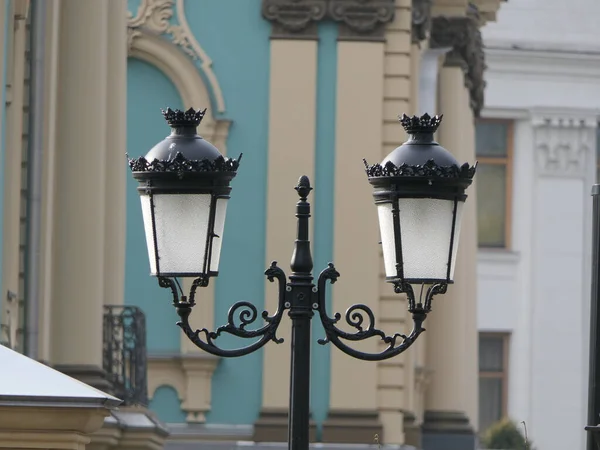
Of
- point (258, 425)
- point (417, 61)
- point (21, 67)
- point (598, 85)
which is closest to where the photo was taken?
point (21, 67)

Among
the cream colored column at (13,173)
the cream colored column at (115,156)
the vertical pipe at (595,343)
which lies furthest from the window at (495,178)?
the vertical pipe at (595,343)

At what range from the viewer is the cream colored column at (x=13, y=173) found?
14602mm

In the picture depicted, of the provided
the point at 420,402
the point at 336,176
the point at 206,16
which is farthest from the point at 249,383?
the point at 420,402

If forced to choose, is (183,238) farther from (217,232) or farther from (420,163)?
(420,163)

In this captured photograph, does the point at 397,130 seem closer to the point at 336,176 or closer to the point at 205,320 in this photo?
the point at 336,176

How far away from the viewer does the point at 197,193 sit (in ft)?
28.3

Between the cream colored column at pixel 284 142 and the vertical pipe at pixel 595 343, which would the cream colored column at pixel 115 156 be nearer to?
the cream colored column at pixel 284 142

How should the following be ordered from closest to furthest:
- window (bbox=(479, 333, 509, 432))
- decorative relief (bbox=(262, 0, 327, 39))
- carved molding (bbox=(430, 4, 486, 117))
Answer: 1. decorative relief (bbox=(262, 0, 327, 39))
2. carved molding (bbox=(430, 4, 486, 117))
3. window (bbox=(479, 333, 509, 432))

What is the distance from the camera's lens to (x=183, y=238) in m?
8.62

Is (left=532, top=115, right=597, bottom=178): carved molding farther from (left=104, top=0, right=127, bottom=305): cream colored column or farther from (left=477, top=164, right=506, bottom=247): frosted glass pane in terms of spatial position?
(left=104, top=0, right=127, bottom=305): cream colored column

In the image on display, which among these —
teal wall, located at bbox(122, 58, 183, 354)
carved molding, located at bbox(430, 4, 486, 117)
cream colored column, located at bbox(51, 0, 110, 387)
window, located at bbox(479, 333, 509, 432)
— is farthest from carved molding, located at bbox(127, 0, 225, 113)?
window, located at bbox(479, 333, 509, 432)

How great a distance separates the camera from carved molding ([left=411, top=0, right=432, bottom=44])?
22297 mm

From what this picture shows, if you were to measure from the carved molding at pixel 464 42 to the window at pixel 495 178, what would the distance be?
383 inches

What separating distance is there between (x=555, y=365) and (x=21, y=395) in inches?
1186
